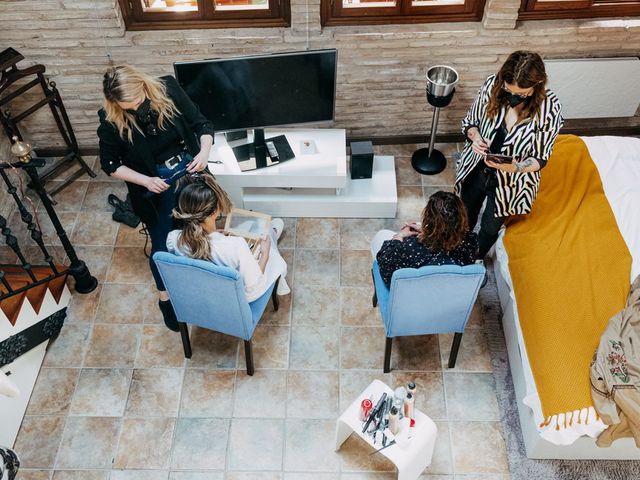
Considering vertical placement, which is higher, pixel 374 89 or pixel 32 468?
pixel 374 89

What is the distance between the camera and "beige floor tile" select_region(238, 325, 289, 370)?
3.48 meters

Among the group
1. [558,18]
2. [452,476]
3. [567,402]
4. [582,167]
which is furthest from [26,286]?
[558,18]

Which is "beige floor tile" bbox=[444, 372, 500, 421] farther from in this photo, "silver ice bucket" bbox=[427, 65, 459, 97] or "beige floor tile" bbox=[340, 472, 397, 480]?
"silver ice bucket" bbox=[427, 65, 459, 97]

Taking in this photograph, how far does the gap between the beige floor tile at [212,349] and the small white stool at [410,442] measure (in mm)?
846

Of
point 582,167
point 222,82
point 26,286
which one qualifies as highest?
point 222,82

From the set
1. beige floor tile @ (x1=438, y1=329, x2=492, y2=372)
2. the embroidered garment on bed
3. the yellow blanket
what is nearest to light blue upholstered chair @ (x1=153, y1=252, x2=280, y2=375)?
beige floor tile @ (x1=438, y1=329, x2=492, y2=372)

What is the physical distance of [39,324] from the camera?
3428mm

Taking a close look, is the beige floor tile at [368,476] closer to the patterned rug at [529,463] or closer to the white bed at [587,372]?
the patterned rug at [529,463]

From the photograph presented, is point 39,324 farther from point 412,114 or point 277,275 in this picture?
point 412,114

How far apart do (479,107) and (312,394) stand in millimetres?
1816

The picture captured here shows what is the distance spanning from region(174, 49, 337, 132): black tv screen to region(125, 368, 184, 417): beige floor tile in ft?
5.01

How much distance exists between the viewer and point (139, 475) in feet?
10.0

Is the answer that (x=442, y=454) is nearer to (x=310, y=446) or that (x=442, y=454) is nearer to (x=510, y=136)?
(x=310, y=446)

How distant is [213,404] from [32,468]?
95cm
